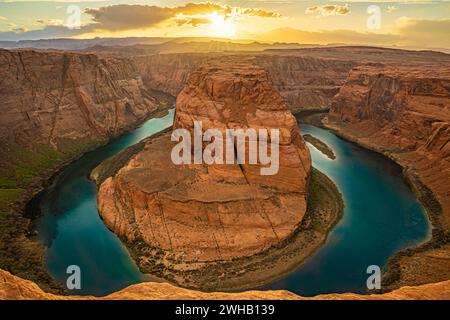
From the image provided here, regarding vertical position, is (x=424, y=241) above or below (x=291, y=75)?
below

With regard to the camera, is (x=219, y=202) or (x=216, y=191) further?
(x=216, y=191)

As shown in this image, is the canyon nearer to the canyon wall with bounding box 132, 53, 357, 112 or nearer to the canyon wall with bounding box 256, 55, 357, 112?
the canyon wall with bounding box 256, 55, 357, 112

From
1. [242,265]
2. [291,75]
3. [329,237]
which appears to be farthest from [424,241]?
[291,75]

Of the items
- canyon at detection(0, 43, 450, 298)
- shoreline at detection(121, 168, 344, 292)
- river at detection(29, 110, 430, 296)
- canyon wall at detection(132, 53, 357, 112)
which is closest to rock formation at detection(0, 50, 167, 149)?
canyon at detection(0, 43, 450, 298)

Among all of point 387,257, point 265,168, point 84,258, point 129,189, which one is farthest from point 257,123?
point 84,258

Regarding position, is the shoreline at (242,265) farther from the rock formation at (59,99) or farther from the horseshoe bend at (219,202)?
the rock formation at (59,99)

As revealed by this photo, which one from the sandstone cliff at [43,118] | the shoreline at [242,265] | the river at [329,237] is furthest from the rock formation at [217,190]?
the sandstone cliff at [43,118]

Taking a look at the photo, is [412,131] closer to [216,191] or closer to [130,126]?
[216,191]
